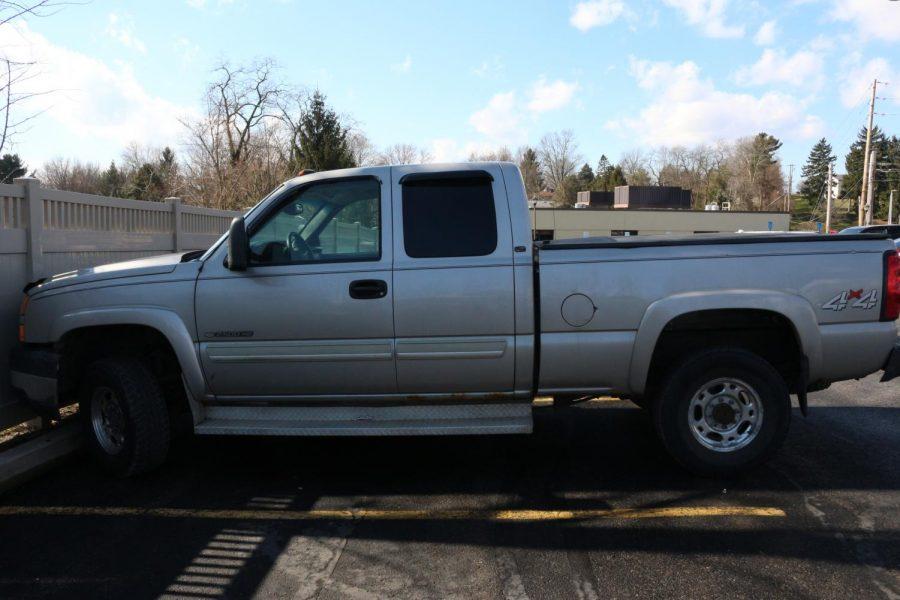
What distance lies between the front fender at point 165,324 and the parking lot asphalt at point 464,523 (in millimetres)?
810

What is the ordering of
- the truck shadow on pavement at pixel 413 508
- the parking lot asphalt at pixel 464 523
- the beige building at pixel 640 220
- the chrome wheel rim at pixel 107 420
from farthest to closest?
1. the beige building at pixel 640 220
2. the chrome wheel rim at pixel 107 420
3. the truck shadow on pavement at pixel 413 508
4. the parking lot asphalt at pixel 464 523

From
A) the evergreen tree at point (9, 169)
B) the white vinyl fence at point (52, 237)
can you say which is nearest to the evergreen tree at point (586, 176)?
the evergreen tree at point (9, 169)

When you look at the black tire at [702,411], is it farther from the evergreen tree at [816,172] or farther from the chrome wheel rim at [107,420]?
the evergreen tree at [816,172]

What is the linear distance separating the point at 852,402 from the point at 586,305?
4132 mm

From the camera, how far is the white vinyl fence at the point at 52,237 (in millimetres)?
5703

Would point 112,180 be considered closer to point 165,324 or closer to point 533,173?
point 533,173

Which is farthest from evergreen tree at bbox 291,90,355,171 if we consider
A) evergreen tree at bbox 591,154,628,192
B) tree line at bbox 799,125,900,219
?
tree line at bbox 799,125,900,219

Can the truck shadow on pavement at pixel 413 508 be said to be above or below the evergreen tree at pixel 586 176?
below

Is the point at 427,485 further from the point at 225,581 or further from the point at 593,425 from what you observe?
the point at 593,425

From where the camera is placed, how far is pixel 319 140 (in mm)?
43031

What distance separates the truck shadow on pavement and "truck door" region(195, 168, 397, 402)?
0.76 meters

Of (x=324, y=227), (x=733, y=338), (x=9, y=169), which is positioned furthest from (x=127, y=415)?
(x=9, y=169)

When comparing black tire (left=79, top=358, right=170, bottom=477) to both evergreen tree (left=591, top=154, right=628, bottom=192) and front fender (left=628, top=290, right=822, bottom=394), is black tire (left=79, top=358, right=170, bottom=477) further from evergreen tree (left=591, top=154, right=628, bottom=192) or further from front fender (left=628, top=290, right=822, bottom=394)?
evergreen tree (left=591, top=154, right=628, bottom=192)

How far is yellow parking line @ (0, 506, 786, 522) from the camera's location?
14.2 feet
